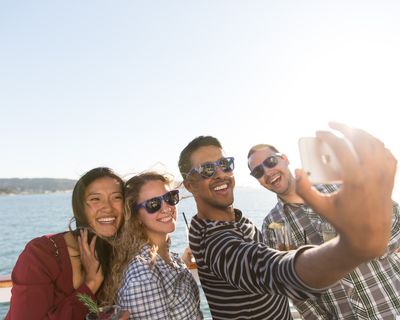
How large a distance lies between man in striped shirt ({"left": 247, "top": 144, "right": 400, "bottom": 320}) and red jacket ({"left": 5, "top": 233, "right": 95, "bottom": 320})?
1.82m

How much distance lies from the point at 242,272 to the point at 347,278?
1.73 meters

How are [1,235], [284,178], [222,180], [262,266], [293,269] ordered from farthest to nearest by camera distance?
[1,235]
[284,178]
[222,180]
[262,266]
[293,269]

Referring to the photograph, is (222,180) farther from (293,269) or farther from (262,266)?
(293,269)

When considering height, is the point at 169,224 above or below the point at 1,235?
above

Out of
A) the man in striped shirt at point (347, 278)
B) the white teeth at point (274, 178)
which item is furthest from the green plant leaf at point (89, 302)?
the white teeth at point (274, 178)

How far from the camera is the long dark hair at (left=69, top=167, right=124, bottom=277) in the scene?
2.92 meters

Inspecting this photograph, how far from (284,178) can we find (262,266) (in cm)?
246

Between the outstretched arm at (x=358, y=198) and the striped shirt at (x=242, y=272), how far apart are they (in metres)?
0.29

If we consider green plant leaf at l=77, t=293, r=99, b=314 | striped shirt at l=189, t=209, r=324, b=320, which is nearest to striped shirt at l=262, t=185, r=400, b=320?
striped shirt at l=189, t=209, r=324, b=320

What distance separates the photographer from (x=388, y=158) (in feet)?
2.48

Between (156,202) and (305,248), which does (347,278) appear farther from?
(305,248)

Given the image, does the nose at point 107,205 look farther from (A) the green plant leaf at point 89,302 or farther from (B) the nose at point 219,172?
(B) the nose at point 219,172

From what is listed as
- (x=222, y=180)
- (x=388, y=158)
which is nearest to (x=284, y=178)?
(x=222, y=180)

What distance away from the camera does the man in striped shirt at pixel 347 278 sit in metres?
2.79
